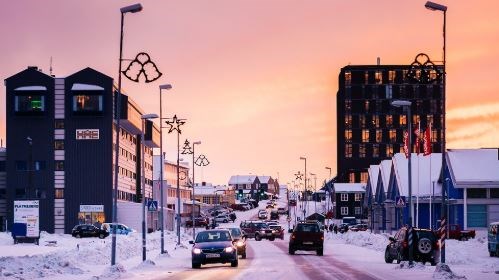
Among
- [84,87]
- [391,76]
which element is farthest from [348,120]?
[84,87]

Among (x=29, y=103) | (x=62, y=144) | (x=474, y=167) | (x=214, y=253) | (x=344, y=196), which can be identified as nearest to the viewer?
(x=214, y=253)

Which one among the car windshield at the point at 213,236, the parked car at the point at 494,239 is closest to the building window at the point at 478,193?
the parked car at the point at 494,239

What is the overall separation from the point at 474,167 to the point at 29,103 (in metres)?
58.0

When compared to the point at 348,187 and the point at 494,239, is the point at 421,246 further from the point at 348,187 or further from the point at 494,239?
the point at 348,187

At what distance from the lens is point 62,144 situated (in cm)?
10562

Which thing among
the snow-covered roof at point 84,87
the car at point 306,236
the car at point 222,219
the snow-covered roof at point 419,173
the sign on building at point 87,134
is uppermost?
the snow-covered roof at point 84,87

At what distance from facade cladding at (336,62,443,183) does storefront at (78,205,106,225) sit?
236 feet

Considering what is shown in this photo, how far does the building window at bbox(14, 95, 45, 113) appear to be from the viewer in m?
105

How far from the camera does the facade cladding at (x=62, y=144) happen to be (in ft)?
340

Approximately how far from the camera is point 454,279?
25.7 meters

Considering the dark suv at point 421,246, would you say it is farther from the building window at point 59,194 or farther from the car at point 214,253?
the building window at point 59,194

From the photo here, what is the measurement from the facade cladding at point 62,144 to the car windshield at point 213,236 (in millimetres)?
70587

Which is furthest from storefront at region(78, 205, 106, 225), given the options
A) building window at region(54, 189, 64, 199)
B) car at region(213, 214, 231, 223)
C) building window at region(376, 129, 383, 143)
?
building window at region(376, 129, 383, 143)

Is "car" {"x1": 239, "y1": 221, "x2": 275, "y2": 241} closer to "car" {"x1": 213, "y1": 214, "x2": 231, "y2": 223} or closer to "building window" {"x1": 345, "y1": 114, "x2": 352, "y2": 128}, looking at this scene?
"car" {"x1": 213, "y1": 214, "x2": 231, "y2": 223}
